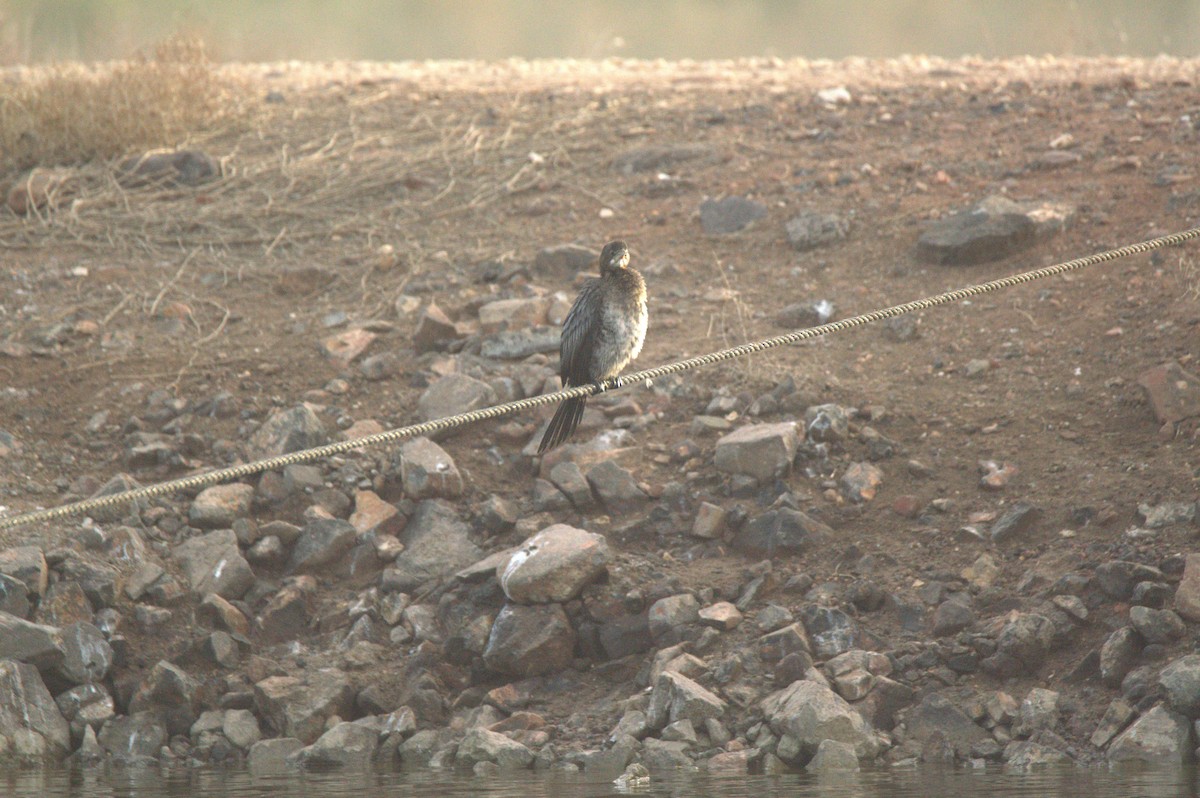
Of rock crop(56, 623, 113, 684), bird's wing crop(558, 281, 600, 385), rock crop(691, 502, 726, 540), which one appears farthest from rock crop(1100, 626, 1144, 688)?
rock crop(56, 623, 113, 684)

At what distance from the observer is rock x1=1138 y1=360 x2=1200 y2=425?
234 inches

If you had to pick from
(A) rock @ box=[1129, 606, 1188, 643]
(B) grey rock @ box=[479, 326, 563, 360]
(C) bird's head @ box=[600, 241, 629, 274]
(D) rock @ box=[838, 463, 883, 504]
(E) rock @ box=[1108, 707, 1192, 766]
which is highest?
(B) grey rock @ box=[479, 326, 563, 360]

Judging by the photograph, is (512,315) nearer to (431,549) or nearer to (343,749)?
(431,549)

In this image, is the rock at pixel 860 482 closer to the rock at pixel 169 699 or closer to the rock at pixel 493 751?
the rock at pixel 493 751

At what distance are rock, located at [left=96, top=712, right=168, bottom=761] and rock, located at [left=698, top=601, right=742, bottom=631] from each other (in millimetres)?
2322

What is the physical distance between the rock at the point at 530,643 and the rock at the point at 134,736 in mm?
1393

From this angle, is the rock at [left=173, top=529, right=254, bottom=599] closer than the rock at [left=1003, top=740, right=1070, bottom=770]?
No

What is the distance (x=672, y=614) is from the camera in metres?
5.52

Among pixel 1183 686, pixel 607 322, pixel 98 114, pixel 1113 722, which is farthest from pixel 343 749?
pixel 98 114

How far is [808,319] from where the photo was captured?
7348mm

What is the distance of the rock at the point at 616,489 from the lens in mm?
6219

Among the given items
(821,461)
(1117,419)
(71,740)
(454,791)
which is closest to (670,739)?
(454,791)

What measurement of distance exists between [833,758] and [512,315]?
140 inches

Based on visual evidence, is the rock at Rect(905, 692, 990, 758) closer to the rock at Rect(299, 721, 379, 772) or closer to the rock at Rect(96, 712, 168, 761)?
the rock at Rect(299, 721, 379, 772)
